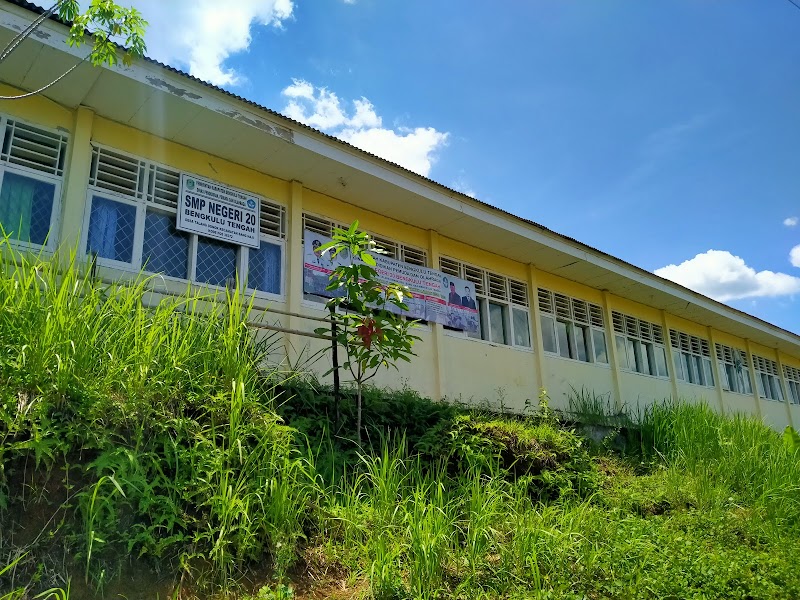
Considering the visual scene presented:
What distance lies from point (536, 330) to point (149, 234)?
7202 mm

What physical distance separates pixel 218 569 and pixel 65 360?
1.57 metres

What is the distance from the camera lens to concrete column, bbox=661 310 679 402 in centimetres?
1552

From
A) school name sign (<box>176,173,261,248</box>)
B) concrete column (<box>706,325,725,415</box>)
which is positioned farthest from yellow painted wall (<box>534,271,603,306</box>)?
school name sign (<box>176,173,261,248</box>)

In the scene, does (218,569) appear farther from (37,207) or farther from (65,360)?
(37,207)

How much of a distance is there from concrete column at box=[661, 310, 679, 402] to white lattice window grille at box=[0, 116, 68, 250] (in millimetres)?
13467

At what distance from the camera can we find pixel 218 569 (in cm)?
384

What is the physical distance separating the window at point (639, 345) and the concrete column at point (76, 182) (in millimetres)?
11041

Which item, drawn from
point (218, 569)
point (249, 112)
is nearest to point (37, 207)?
point (249, 112)

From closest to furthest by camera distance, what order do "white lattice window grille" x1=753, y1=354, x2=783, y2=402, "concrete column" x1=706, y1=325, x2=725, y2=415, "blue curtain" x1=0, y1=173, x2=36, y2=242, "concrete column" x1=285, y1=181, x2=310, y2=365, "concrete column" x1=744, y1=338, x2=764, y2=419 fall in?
1. "blue curtain" x1=0, y1=173, x2=36, y2=242
2. "concrete column" x1=285, y1=181, x2=310, y2=365
3. "concrete column" x1=706, y1=325, x2=725, y2=415
4. "concrete column" x1=744, y1=338, x2=764, y2=419
5. "white lattice window grille" x1=753, y1=354, x2=783, y2=402

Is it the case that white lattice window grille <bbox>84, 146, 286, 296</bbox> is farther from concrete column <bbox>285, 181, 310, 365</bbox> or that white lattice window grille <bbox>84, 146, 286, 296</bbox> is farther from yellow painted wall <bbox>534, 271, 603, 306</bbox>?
yellow painted wall <bbox>534, 271, 603, 306</bbox>

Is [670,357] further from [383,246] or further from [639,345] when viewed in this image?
[383,246]

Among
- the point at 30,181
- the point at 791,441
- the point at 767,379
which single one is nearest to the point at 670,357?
the point at 791,441

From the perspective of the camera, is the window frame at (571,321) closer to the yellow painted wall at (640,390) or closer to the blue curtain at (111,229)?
the yellow painted wall at (640,390)

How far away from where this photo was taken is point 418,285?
10.2 m
